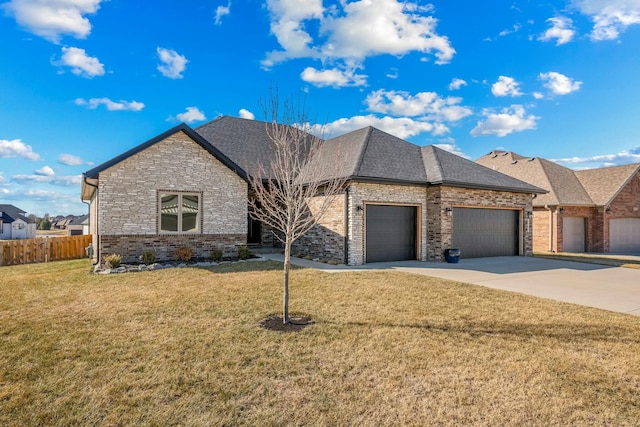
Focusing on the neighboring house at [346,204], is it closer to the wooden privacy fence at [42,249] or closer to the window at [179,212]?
the window at [179,212]

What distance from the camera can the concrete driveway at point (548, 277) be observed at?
7859 millimetres

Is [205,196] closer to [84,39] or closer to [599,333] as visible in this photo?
[84,39]

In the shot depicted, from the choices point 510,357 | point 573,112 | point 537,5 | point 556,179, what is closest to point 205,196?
point 510,357

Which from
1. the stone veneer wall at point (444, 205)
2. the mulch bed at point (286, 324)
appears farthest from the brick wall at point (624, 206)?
the mulch bed at point (286, 324)

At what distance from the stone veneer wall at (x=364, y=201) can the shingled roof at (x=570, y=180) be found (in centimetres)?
1145

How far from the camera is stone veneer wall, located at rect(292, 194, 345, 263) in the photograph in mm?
13352

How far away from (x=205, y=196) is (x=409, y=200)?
338 inches

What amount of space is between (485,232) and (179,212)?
45.6 feet

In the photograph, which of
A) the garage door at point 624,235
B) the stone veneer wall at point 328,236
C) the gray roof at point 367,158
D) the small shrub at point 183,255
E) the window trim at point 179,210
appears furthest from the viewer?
the garage door at point 624,235

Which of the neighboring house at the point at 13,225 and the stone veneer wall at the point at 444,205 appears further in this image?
the neighboring house at the point at 13,225

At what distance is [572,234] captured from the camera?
841 inches

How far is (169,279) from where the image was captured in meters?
9.48

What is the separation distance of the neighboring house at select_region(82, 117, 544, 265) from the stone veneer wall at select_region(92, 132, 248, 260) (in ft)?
0.12

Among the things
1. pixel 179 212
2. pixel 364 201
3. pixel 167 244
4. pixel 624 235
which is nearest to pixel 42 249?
pixel 167 244
